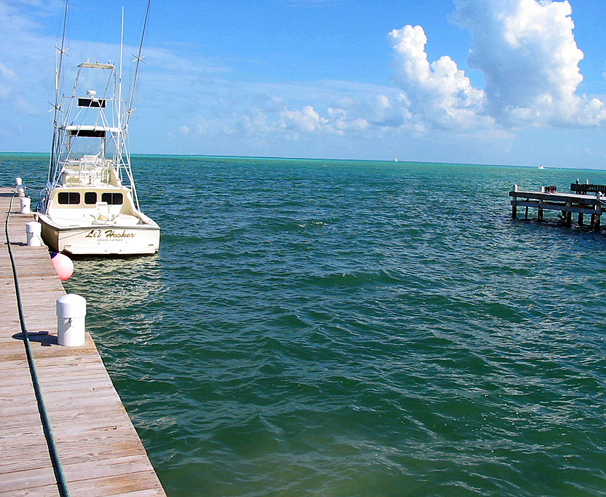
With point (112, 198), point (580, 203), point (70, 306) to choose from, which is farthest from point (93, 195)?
point (580, 203)

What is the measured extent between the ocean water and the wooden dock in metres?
1.60

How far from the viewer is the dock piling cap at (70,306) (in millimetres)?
8844

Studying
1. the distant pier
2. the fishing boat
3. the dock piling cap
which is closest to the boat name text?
the fishing boat

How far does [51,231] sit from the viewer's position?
20484 millimetres

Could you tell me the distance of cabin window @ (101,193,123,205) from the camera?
23331 mm

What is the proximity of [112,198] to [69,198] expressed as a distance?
1632 mm

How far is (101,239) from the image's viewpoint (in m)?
20.5

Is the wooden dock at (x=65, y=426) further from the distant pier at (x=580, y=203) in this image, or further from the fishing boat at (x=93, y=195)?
the distant pier at (x=580, y=203)

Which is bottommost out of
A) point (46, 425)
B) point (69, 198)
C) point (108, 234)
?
point (46, 425)

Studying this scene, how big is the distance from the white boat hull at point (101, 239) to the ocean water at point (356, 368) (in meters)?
0.52

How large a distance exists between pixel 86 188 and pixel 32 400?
16862 mm

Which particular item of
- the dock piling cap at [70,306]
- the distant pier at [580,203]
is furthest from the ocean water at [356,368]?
the distant pier at [580,203]

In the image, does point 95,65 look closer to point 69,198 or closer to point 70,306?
point 69,198

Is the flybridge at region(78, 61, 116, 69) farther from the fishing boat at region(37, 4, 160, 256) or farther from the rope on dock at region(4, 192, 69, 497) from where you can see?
the rope on dock at region(4, 192, 69, 497)
